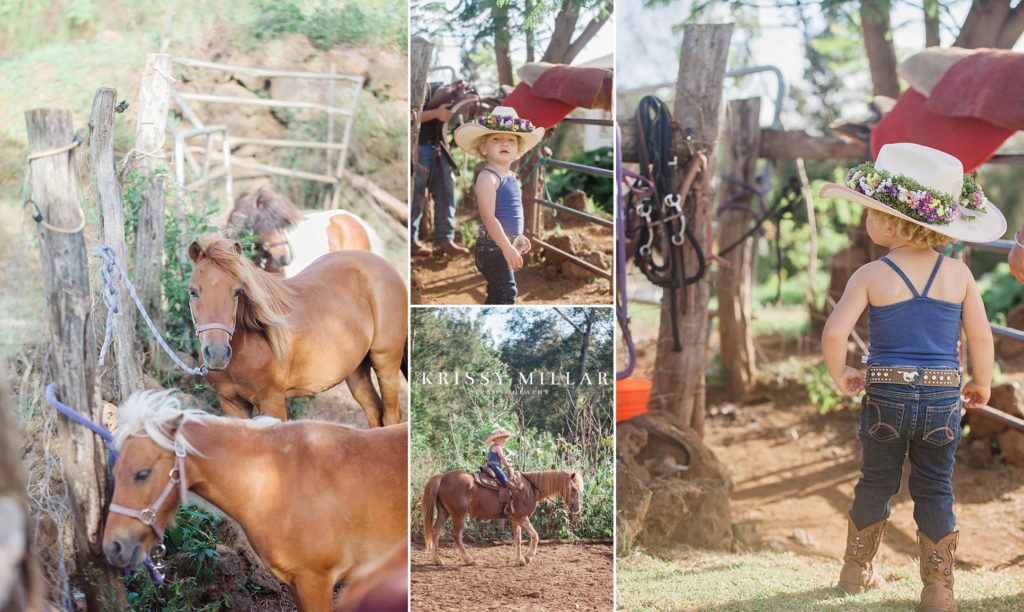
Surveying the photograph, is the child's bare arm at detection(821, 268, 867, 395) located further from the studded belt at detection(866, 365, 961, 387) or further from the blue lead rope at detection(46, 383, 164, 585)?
the blue lead rope at detection(46, 383, 164, 585)

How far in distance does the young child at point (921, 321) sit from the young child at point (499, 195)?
51.8 inches

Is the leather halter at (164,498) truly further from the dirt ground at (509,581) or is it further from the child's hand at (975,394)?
the child's hand at (975,394)

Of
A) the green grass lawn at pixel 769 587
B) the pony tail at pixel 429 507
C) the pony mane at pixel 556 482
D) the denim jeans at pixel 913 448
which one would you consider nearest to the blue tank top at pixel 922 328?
the denim jeans at pixel 913 448

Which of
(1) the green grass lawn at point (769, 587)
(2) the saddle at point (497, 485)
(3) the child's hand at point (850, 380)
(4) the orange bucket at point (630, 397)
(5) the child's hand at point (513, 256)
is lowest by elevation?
(1) the green grass lawn at point (769, 587)

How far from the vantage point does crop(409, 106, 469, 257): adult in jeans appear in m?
3.40

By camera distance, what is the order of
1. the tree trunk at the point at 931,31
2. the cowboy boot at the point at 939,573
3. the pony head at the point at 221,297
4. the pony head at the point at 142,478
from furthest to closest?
1. the tree trunk at the point at 931,31
2. the cowboy boot at the point at 939,573
3. the pony head at the point at 221,297
4. the pony head at the point at 142,478

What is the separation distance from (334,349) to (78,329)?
1.02 metres

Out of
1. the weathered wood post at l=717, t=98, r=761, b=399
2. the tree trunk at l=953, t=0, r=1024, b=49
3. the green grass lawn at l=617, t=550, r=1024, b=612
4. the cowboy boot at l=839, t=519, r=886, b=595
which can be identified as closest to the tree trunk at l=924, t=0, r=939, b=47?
the tree trunk at l=953, t=0, r=1024, b=49

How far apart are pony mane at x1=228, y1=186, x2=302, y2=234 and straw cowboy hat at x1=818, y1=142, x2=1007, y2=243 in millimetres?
3070

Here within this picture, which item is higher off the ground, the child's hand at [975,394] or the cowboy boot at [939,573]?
the child's hand at [975,394]

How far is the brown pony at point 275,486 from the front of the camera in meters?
2.77

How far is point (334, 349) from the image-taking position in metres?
3.64

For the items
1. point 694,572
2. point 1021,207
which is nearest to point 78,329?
point 694,572

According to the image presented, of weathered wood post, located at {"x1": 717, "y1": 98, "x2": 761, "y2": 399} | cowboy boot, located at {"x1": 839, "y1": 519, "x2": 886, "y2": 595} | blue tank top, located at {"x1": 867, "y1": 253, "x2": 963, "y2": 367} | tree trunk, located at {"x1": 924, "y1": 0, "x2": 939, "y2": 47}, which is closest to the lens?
blue tank top, located at {"x1": 867, "y1": 253, "x2": 963, "y2": 367}
